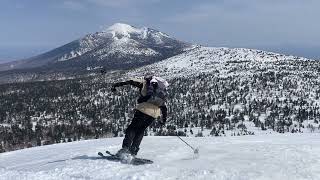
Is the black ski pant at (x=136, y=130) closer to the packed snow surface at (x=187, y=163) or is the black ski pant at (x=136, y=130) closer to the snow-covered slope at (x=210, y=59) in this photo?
the packed snow surface at (x=187, y=163)

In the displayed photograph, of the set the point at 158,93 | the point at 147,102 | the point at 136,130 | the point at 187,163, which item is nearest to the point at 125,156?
the point at 136,130

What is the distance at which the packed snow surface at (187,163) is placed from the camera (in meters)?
14.0

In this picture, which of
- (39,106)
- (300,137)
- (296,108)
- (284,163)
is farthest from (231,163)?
(39,106)

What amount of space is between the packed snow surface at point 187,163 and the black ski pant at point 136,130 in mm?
630

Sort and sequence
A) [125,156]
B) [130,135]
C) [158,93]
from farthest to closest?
1. [130,135]
2. [158,93]
3. [125,156]

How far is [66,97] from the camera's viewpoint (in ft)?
350

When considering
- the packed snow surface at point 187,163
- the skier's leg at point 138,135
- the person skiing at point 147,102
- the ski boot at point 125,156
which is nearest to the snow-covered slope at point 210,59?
the packed snow surface at point 187,163

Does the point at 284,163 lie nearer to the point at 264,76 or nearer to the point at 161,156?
the point at 161,156

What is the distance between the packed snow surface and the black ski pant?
24.8 inches

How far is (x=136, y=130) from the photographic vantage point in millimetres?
16359

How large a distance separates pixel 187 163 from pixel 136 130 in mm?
1985

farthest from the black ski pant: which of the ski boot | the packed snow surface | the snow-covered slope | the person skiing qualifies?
the snow-covered slope

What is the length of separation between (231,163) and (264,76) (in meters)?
66.5

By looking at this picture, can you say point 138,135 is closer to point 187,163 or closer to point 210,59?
point 187,163
